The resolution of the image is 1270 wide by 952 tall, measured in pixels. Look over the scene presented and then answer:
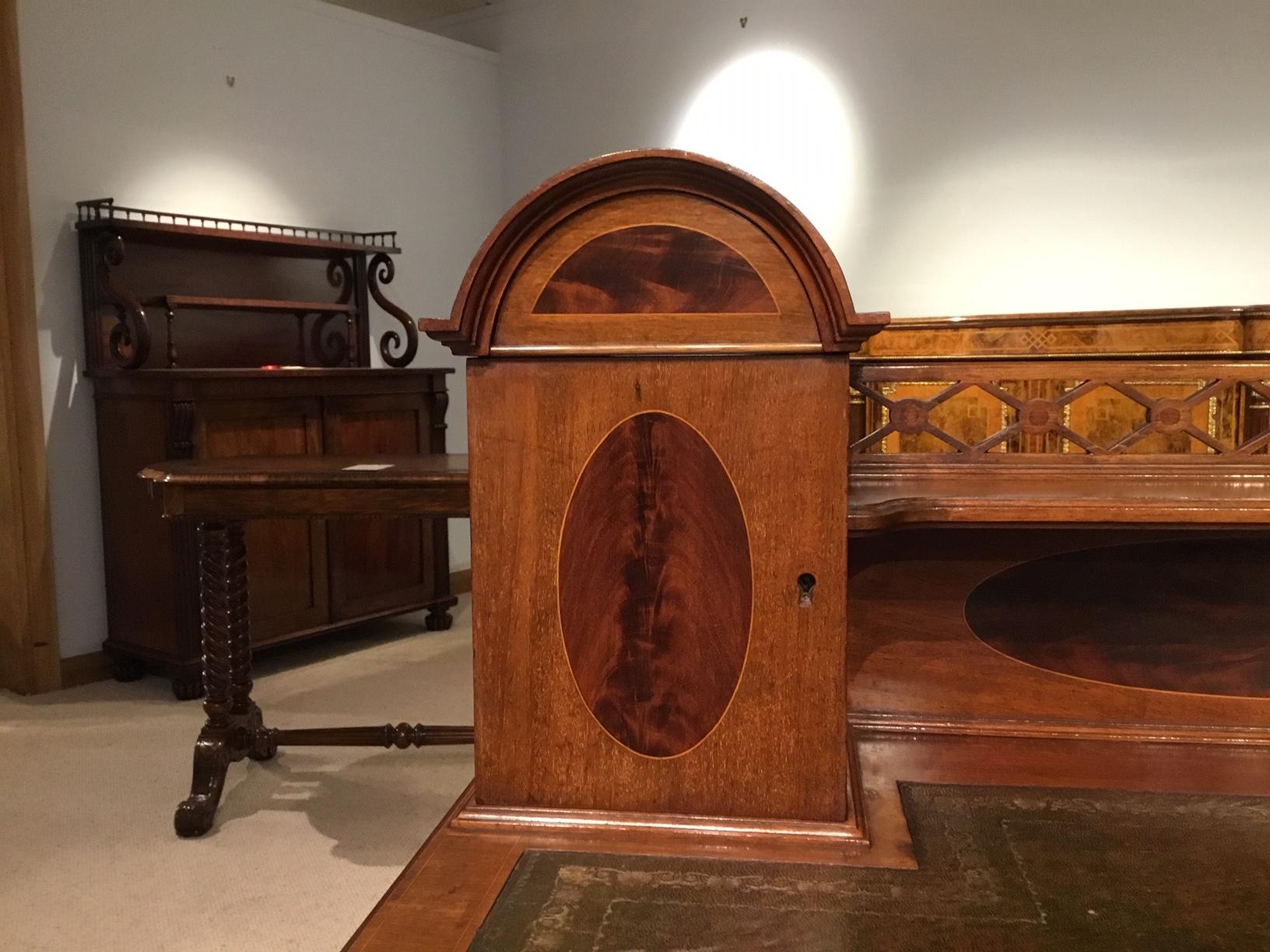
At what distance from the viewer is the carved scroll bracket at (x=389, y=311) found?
4969 millimetres

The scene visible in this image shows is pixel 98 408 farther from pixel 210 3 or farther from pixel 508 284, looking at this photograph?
pixel 508 284

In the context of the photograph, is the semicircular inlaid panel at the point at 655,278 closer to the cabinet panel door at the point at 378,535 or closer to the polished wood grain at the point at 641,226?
the polished wood grain at the point at 641,226

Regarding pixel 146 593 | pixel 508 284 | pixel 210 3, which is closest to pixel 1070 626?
pixel 508 284

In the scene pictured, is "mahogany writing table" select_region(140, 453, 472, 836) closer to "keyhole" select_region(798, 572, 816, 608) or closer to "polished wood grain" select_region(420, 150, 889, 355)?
"polished wood grain" select_region(420, 150, 889, 355)

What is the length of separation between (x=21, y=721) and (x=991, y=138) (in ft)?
15.1

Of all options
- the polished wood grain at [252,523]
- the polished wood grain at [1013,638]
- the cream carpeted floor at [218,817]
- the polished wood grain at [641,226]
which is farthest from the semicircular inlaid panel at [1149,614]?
the polished wood grain at [252,523]

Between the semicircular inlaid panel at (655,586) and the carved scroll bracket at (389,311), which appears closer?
the semicircular inlaid panel at (655,586)

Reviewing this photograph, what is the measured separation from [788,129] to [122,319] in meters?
3.21

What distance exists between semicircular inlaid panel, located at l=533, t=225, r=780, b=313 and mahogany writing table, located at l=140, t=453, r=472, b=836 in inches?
30.0

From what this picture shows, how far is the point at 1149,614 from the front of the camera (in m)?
2.04

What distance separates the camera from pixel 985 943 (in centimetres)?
134

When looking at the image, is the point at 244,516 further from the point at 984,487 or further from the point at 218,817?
the point at 984,487

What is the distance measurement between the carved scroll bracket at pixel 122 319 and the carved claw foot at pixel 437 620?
171 cm

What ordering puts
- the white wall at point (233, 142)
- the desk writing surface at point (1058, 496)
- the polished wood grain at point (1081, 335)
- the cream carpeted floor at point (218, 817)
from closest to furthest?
the desk writing surface at point (1058, 496) < the cream carpeted floor at point (218, 817) < the white wall at point (233, 142) < the polished wood grain at point (1081, 335)
